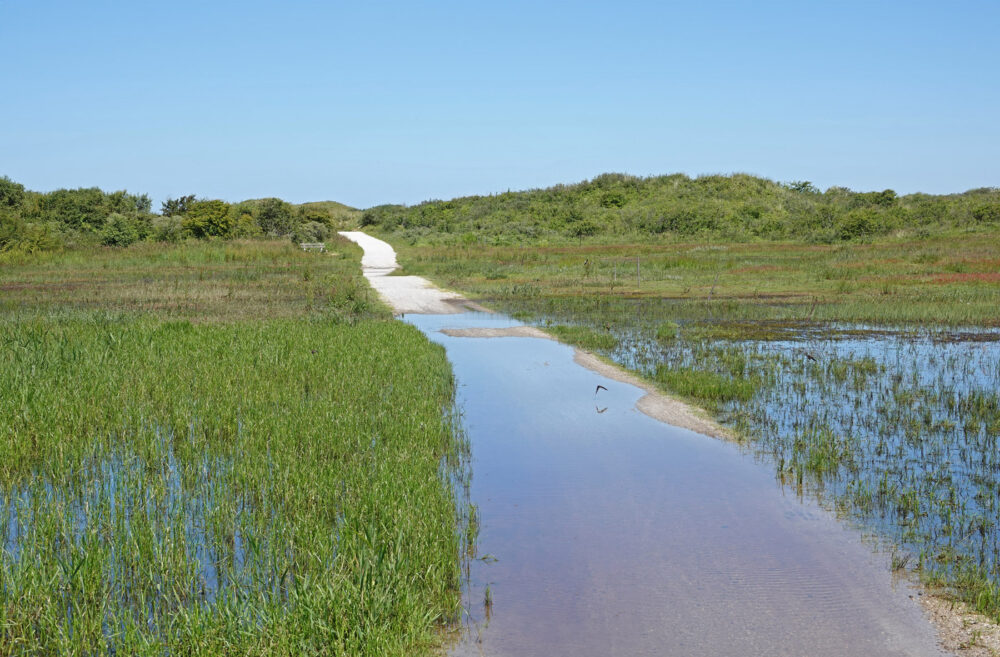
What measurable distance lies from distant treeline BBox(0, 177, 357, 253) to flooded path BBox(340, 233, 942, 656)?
40.1m

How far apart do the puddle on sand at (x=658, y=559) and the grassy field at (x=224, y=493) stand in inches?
20.8

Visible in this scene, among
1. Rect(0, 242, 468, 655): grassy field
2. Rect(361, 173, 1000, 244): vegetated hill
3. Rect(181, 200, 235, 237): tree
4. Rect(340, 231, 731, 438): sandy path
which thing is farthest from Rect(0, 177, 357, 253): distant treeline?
Rect(0, 242, 468, 655): grassy field

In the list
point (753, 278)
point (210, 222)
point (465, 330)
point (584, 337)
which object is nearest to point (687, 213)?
point (753, 278)

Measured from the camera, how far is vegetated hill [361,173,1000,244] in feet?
195

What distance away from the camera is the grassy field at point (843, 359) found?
26.0ft

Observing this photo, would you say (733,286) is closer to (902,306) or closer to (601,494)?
(902,306)

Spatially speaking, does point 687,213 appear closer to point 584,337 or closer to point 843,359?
point 584,337

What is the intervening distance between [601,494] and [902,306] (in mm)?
20242

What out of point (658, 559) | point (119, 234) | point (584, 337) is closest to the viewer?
point (658, 559)

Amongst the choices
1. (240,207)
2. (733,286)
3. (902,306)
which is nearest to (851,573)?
(902,306)

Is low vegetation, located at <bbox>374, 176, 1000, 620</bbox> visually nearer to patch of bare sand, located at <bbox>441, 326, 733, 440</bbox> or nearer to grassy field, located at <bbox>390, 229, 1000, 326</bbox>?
grassy field, located at <bbox>390, 229, 1000, 326</bbox>

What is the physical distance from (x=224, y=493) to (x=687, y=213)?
6207 cm

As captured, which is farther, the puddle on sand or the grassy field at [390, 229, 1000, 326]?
the grassy field at [390, 229, 1000, 326]

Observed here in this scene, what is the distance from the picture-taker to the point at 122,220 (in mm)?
51125
